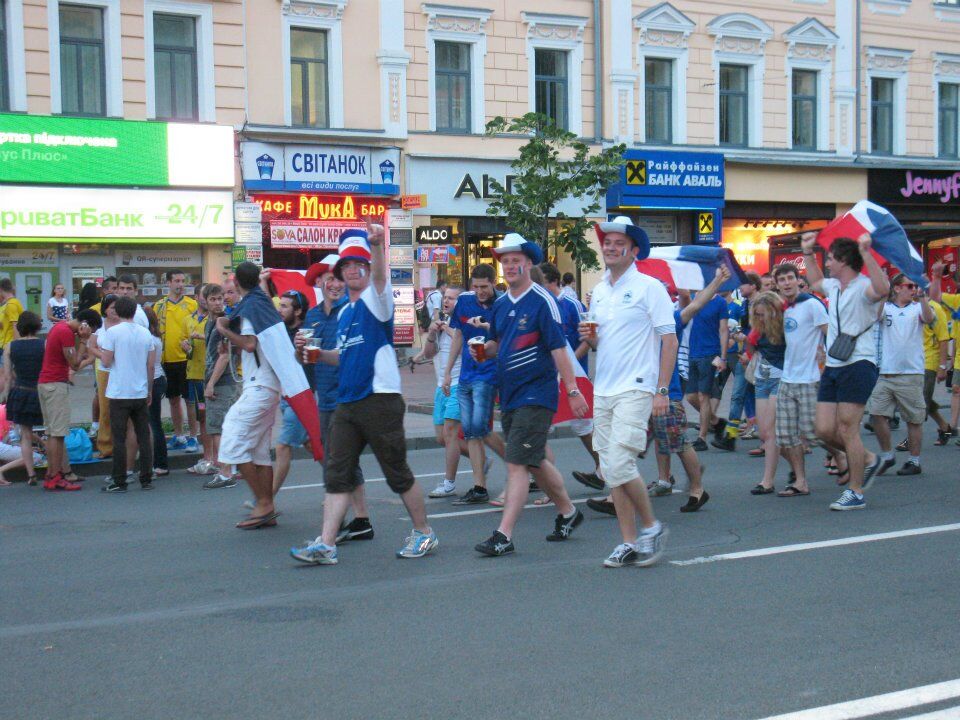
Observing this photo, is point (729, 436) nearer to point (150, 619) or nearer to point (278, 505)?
point (278, 505)

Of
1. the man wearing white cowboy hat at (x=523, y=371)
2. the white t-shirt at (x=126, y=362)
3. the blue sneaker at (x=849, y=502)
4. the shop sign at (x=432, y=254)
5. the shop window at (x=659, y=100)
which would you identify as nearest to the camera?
the man wearing white cowboy hat at (x=523, y=371)

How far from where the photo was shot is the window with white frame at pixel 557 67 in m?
26.4

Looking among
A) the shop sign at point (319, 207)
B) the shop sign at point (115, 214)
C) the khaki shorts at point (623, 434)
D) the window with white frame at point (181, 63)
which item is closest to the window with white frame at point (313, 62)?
the shop sign at point (319, 207)

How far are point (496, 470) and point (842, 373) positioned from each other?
382cm

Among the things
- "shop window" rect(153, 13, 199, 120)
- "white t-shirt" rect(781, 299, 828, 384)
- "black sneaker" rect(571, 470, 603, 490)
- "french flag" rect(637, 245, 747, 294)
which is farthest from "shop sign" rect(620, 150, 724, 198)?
"black sneaker" rect(571, 470, 603, 490)

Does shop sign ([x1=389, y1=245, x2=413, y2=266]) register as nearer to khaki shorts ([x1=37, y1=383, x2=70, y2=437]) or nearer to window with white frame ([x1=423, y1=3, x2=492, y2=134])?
window with white frame ([x1=423, y1=3, x2=492, y2=134])

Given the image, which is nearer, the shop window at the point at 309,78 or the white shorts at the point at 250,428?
the white shorts at the point at 250,428

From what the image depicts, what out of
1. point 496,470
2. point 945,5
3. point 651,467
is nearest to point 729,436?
point 651,467

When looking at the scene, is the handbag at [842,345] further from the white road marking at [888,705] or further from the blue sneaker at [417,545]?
the white road marking at [888,705]

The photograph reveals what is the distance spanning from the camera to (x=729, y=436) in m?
12.9

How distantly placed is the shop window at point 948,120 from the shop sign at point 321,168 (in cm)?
1570

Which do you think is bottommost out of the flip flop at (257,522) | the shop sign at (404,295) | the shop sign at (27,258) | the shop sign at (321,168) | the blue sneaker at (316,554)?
the flip flop at (257,522)

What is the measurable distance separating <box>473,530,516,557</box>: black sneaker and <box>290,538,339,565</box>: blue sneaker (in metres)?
0.90

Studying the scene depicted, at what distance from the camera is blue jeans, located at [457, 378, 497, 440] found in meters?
9.27
